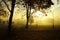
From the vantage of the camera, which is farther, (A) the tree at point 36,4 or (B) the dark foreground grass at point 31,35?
(A) the tree at point 36,4

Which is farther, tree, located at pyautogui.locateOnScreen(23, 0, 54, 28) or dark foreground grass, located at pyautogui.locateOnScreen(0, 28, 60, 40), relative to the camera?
tree, located at pyautogui.locateOnScreen(23, 0, 54, 28)

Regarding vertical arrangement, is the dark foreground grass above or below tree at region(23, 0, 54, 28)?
below

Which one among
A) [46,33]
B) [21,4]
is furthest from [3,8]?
[46,33]

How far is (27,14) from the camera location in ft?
15.6

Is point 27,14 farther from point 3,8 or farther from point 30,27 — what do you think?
point 3,8

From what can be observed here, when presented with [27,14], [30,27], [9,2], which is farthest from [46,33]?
[9,2]

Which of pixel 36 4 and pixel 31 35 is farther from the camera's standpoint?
pixel 36 4

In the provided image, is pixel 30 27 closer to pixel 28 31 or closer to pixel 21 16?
pixel 28 31

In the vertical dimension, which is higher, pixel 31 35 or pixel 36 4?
pixel 36 4

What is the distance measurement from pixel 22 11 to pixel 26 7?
197 millimetres

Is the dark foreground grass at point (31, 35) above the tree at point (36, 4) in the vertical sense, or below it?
below

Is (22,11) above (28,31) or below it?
above

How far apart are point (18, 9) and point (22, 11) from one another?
151 mm

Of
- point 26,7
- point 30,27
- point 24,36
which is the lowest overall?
point 24,36
